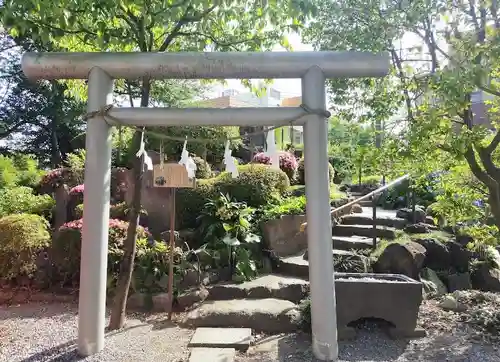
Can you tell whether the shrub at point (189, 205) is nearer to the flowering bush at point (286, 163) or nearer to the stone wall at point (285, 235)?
the stone wall at point (285, 235)

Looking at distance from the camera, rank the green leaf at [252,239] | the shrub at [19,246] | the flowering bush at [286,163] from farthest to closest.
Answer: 1. the flowering bush at [286,163]
2. the green leaf at [252,239]
3. the shrub at [19,246]

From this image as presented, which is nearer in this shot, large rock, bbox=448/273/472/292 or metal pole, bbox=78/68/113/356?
metal pole, bbox=78/68/113/356

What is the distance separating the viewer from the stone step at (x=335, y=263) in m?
5.27

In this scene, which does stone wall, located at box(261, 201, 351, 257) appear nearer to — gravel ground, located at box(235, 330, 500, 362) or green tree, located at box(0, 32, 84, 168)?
gravel ground, located at box(235, 330, 500, 362)

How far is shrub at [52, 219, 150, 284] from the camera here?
5.60 metres

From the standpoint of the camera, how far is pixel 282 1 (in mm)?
3424

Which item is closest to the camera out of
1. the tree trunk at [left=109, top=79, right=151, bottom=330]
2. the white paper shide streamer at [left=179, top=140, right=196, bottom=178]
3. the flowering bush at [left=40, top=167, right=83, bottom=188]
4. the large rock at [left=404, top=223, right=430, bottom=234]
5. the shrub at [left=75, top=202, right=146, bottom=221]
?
the white paper shide streamer at [left=179, top=140, right=196, bottom=178]

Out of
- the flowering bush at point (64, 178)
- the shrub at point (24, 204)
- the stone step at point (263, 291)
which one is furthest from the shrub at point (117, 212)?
the stone step at point (263, 291)

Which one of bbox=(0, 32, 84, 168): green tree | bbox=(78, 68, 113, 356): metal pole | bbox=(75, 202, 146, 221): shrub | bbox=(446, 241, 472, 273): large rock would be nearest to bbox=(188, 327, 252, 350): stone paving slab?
bbox=(78, 68, 113, 356): metal pole

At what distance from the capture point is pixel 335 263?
17.7ft

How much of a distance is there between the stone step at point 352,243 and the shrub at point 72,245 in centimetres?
298

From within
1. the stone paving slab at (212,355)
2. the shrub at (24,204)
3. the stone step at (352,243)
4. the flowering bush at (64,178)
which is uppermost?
the flowering bush at (64,178)

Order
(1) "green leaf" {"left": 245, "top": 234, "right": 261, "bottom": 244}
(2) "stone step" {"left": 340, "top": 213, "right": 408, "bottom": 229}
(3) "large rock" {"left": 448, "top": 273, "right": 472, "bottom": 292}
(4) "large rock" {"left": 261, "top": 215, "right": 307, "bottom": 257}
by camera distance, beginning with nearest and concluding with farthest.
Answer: (3) "large rock" {"left": 448, "top": 273, "right": 472, "bottom": 292}, (1) "green leaf" {"left": 245, "top": 234, "right": 261, "bottom": 244}, (4) "large rock" {"left": 261, "top": 215, "right": 307, "bottom": 257}, (2) "stone step" {"left": 340, "top": 213, "right": 408, "bottom": 229}

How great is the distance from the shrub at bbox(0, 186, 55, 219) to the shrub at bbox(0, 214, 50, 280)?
1276 millimetres
